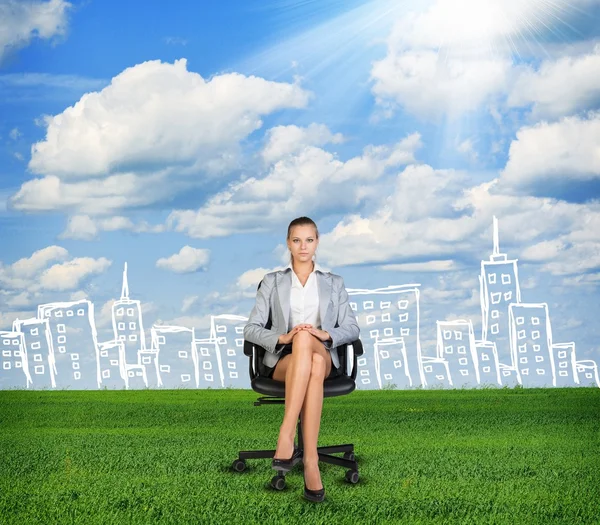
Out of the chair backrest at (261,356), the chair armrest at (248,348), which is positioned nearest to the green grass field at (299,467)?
the chair backrest at (261,356)

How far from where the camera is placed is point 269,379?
16.4 ft

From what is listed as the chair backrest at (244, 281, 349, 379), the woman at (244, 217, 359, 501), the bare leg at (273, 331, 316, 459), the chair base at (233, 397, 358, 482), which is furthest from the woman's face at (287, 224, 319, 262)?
the chair base at (233, 397, 358, 482)

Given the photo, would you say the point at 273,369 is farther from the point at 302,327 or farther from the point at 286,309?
the point at 302,327

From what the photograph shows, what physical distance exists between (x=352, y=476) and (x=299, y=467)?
0.57 m

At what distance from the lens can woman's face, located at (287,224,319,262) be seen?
4.80 m

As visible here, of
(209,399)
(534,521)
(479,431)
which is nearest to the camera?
(534,521)

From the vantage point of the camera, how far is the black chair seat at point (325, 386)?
489cm

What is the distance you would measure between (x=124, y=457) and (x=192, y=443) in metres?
0.86

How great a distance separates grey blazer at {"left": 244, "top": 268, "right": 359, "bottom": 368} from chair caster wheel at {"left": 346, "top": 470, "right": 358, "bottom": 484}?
24.5 inches

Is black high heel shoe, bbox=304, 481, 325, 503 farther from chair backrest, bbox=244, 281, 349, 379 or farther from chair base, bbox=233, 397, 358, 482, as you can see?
chair backrest, bbox=244, 281, 349, 379

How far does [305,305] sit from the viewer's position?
16.1 ft

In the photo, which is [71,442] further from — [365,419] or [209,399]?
[209,399]

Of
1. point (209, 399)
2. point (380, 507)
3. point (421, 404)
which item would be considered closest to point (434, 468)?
point (380, 507)

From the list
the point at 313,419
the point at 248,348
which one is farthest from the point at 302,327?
the point at 248,348
